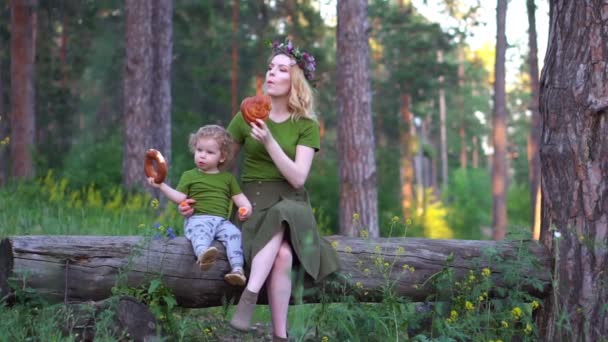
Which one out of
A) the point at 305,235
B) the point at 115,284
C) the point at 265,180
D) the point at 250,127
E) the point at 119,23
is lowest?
the point at 115,284

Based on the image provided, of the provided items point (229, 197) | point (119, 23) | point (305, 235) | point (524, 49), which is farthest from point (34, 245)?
point (524, 49)

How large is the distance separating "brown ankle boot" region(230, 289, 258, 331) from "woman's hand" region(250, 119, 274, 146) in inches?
36.0

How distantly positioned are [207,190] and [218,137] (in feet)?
1.15

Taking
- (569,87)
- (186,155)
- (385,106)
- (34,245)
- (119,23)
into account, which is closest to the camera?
(34,245)

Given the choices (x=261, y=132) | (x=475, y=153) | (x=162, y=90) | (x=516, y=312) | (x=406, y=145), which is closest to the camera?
(x=516, y=312)

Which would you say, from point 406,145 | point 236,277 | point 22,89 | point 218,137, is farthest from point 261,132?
point 406,145

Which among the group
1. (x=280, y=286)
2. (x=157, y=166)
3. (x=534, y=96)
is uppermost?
(x=534, y=96)

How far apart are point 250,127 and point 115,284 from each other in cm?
132

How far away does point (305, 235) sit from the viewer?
4992 mm

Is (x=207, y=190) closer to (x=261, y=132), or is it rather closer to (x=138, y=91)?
(x=261, y=132)

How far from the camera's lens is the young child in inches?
199

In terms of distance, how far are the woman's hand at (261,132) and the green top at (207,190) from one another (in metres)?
0.37

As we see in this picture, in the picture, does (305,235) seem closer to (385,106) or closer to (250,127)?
(250,127)

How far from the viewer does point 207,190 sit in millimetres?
5133
